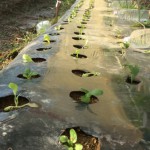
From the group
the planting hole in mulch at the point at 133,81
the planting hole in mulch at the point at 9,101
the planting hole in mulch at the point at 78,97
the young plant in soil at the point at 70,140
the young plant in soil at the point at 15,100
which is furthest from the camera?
the planting hole in mulch at the point at 133,81

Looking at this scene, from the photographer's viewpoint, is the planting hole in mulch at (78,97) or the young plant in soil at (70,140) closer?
the young plant in soil at (70,140)

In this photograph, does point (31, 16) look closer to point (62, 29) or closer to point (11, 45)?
point (11, 45)

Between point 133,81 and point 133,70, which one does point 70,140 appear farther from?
point 133,81

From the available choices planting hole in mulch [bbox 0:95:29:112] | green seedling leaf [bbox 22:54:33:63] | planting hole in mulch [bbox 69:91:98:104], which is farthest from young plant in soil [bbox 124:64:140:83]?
planting hole in mulch [bbox 0:95:29:112]

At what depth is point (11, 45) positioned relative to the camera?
6.55m

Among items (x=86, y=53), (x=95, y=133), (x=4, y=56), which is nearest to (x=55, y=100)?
(x=95, y=133)

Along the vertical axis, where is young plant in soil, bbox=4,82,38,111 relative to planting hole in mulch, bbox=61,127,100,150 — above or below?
above

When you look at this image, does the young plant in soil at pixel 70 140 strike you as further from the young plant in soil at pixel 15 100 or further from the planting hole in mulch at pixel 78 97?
the planting hole in mulch at pixel 78 97

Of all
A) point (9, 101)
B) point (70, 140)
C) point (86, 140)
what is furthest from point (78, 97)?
point (70, 140)

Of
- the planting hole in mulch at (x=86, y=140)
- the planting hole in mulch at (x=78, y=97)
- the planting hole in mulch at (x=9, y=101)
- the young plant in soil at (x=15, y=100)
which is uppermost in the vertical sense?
the young plant in soil at (x=15, y=100)

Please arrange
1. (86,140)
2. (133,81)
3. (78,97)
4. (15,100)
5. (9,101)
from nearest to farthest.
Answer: (86,140) → (15,100) → (9,101) → (78,97) → (133,81)

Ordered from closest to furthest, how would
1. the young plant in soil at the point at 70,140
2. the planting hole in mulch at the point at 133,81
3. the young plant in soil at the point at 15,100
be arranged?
the young plant in soil at the point at 70,140
the young plant in soil at the point at 15,100
the planting hole in mulch at the point at 133,81

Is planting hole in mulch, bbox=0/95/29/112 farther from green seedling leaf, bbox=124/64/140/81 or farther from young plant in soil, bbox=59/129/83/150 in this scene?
green seedling leaf, bbox=124/64/140/81

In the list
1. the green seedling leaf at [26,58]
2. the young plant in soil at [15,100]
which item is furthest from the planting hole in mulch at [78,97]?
the green seedling leaf at [26,58]
